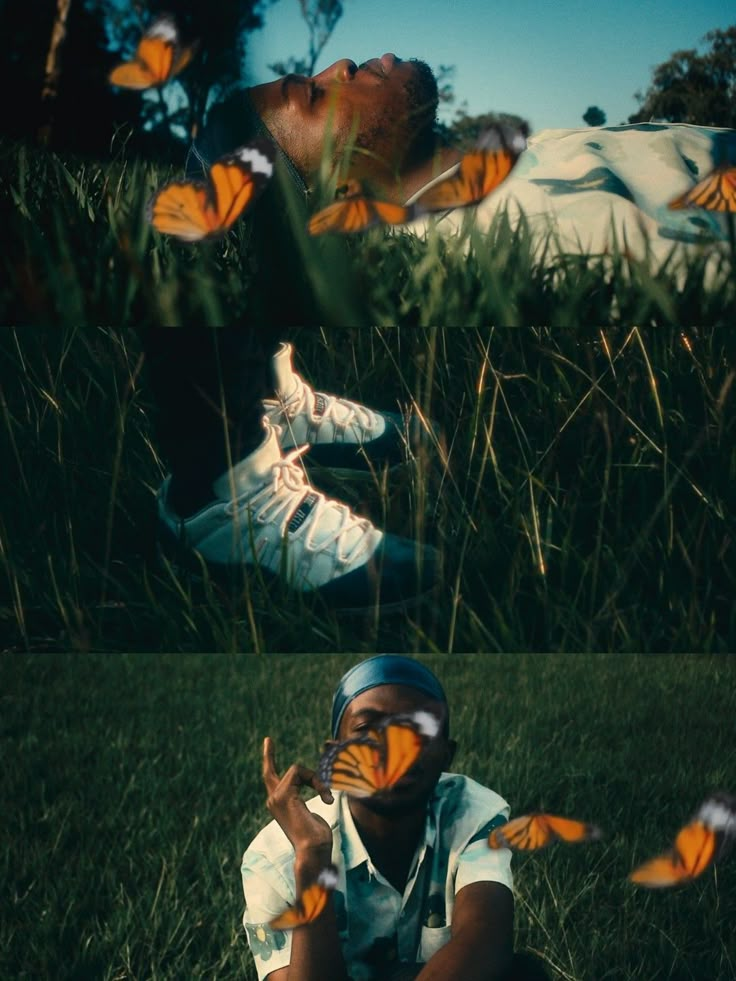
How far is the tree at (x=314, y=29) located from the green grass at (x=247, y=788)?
53cm

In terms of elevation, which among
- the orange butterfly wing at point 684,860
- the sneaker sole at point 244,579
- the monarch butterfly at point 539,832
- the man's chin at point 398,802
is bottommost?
the orange butterfly wing at point 684,860

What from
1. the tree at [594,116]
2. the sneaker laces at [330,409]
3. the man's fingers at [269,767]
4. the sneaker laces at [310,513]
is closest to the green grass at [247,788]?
the man's fingers at [269,767]

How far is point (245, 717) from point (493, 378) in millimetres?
414

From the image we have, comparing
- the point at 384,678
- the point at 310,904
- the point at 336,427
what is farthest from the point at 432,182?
the point at 310,904

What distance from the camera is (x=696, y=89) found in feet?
2.80

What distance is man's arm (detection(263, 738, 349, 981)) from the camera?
2.85 ft

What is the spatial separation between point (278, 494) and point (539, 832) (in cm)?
42

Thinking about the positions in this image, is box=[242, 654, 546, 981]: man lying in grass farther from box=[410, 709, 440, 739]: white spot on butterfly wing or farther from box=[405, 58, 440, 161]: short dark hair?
box=[405, 58, 440, 161]: short dark hair

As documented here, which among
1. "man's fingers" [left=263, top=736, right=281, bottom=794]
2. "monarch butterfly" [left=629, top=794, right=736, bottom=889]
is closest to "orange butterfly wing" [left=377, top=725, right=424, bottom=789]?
"man's fingers" [left=263, top=736, right=281, bottom=794]

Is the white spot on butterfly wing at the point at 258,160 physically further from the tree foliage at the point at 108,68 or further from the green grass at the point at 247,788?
the green grass at the point at 247,788

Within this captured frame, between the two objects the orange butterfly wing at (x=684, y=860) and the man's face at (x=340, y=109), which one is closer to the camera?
the man's face at (x=340, y=109)

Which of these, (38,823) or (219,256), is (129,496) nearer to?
(219,256)

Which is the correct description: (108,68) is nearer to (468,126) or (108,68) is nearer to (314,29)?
(314,29)

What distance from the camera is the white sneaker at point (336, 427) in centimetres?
87
